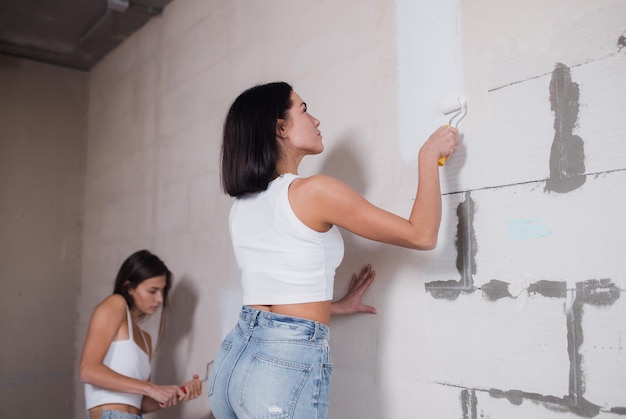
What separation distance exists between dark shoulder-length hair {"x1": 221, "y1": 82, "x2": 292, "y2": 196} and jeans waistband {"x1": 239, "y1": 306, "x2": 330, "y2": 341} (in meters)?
0.31

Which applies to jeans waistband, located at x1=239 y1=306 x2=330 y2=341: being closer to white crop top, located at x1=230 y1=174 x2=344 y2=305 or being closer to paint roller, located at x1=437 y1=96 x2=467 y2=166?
white crop top, located at x1=230 y1=174 x2=344 y2=305

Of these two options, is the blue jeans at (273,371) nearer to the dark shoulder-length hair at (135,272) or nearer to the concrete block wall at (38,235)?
the dark shoulder-length hair at (135,272)

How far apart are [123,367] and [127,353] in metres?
0.06

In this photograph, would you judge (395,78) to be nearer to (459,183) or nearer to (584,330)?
(459,183)

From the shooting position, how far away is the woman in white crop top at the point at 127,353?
2076 mm

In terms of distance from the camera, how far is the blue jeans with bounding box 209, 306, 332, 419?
4.06ft

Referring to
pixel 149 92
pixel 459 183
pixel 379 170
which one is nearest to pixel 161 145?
pixel 149 92

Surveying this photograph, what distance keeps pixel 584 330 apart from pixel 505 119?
547 millimetres

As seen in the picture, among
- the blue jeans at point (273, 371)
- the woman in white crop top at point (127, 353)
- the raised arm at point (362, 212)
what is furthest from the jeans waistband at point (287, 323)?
the woman in white crop top at point (127, 353)

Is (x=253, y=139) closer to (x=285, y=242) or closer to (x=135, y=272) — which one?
(x=285, y=242)

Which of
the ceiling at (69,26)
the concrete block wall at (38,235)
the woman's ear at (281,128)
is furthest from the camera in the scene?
the concrete block wall at (38,235)

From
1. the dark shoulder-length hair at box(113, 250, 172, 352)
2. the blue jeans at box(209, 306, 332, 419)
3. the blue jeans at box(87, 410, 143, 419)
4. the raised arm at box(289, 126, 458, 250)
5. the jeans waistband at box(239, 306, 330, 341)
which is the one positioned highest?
the raised arm at box(289, 126, 458, 250)

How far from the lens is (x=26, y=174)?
397 cm

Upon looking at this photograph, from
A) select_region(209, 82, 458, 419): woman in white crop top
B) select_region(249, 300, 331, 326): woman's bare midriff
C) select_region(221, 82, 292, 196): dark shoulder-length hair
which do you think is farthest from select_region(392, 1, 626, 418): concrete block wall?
select_region(221, 82, 292, 196): dark shoulder-length hair
